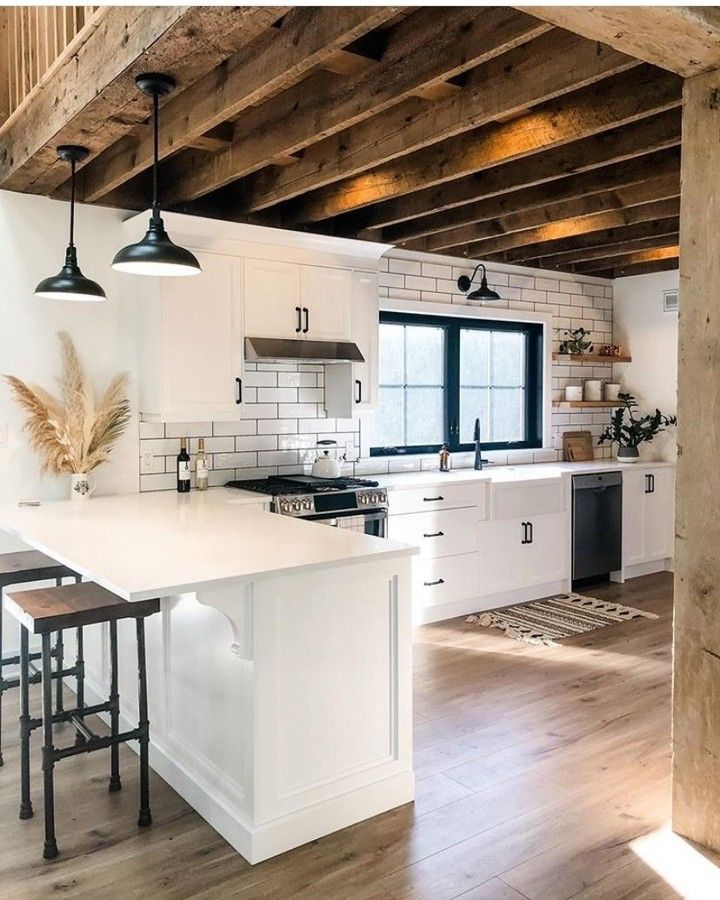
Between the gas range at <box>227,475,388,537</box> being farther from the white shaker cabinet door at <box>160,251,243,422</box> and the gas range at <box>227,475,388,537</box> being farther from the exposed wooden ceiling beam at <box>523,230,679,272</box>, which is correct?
the exposed wooden ceiling beam at <box>523,230,679,272</box>

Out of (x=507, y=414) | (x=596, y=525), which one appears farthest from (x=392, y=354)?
(x=596, y=525)

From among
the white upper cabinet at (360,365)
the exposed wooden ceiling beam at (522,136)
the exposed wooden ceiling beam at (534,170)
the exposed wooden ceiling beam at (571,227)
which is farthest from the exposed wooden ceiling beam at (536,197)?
the exposed wooden ceiling beam at (522,136)

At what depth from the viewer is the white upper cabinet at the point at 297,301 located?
14.7ft

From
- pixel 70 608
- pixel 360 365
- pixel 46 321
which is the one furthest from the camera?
pixel 360 365

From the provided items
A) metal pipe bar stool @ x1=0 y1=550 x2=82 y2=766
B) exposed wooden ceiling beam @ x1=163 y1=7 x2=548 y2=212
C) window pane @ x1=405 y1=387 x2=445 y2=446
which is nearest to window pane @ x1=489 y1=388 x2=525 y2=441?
window pane @ x1=405 y1=387 x2=445 y2=446

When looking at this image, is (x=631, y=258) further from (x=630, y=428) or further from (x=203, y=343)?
(x=203, y=343)

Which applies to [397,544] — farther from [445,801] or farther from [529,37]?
[529,37]

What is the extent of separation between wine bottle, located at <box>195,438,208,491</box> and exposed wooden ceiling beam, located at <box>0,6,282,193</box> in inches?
63.7

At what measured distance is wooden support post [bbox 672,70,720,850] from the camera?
241 centimetres

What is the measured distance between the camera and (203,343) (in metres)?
4.30

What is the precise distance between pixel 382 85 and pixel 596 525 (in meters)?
4.02

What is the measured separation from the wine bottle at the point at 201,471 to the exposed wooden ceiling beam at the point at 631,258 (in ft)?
11.4

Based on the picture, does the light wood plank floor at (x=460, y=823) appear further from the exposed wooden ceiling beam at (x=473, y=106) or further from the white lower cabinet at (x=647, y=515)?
the exposed wooden ceiling beam at (x=473, y=106)

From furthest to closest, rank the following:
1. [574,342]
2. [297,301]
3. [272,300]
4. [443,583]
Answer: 1. [574,342]
2. [443,583]
3. [297,301]
4. [272,300]
